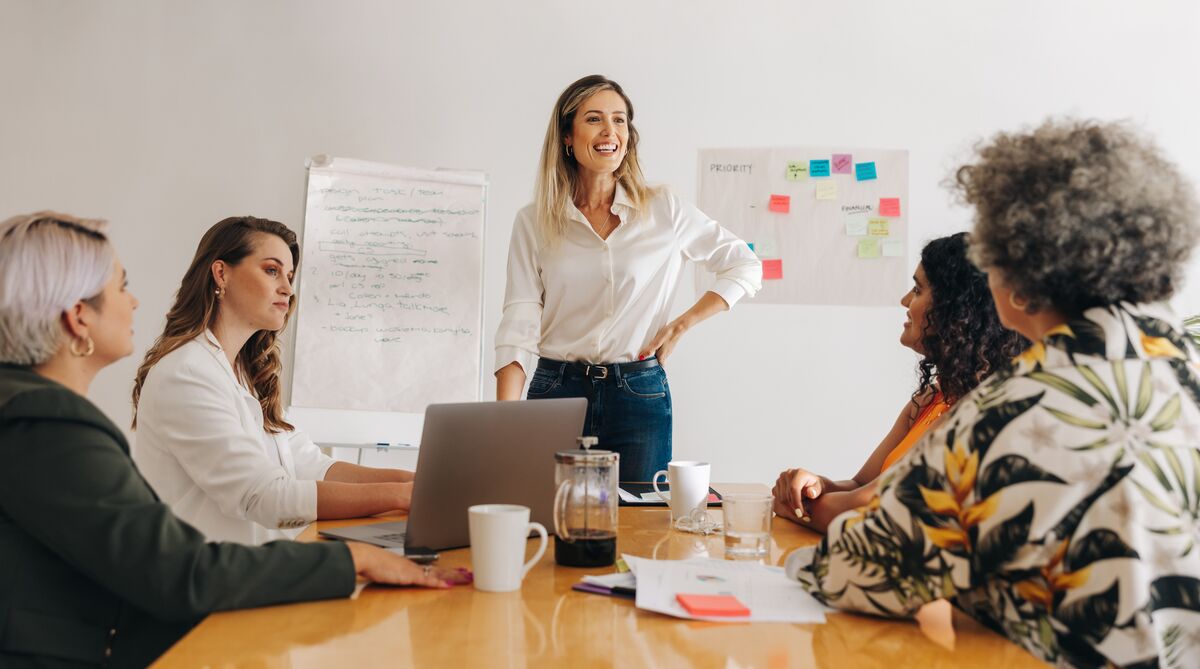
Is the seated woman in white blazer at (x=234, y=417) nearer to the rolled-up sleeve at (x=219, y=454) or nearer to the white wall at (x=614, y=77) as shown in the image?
the rolled-up sleeve at (x=219, y=454)

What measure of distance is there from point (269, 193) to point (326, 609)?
2.62 m

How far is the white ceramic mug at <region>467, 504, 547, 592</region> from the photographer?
1.14m

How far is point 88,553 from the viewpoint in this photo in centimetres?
101

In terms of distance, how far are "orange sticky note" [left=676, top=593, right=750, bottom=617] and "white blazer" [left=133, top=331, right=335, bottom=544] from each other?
0.79 m

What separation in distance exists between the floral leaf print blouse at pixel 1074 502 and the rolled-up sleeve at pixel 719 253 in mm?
1807

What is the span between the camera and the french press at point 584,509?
1.28 meters

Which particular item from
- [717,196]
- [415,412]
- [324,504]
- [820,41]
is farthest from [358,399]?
[820,41]

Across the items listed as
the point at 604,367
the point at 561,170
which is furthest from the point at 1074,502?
the point at 561,170

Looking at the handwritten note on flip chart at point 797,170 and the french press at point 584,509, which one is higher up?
the handwritten note on flip chart at point 797,170

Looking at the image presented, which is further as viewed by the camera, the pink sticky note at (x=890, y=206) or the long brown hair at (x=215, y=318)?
the pink sticky note at (x=890, y=206)

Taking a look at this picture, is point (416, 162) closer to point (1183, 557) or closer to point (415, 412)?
point (415, 412)

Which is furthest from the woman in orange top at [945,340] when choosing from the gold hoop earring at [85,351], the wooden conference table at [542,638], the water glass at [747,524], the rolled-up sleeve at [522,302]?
the gold hoop earring at [85,351]

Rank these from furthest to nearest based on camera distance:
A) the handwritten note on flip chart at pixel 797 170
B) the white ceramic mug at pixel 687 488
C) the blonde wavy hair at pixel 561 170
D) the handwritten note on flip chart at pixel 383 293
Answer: the handwritten note on flip chart at pixel 797 170 → the handwritten note on flip chart at pixel 383 293 → the blonde wavy hair at pixel 561 170 → the white ceramic mug at pixel 687 488

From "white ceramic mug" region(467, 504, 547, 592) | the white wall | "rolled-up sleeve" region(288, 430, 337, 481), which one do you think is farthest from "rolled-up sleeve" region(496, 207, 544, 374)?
"white ceramic mug" region(467, 504, 547, 592)
